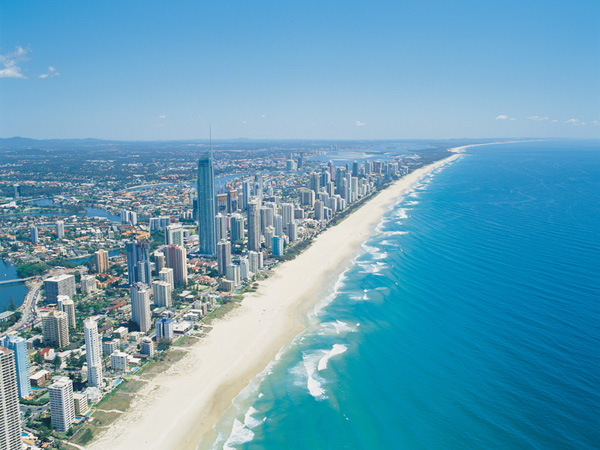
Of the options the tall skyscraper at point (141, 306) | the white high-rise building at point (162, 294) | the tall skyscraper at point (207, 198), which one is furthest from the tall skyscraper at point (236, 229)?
the tall skyscraper at point (141, 306)

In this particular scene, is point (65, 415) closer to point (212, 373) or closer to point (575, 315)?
point (212, 373)

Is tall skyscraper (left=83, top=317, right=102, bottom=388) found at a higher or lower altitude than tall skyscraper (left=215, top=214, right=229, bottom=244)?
lower

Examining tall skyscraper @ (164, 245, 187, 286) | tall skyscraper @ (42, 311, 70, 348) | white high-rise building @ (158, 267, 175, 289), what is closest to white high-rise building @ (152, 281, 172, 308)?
white high-rise building @ (158, 267, 175, 289)

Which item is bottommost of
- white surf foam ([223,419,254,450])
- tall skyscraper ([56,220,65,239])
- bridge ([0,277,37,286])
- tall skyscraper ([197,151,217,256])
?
white surf foam ([223,419,254,450])

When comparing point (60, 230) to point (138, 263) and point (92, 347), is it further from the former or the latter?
point (92, 347)

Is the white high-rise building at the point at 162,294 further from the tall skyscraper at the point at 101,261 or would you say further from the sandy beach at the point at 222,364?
the tall skyscraper at the point at 101,261

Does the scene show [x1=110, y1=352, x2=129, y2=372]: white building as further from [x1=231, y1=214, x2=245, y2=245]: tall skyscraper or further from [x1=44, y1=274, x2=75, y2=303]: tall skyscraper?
[x1=231, y1=214, x2=245, y2=245]: tall skyscraper

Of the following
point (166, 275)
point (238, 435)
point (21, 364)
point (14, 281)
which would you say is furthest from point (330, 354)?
point (14, 281)
